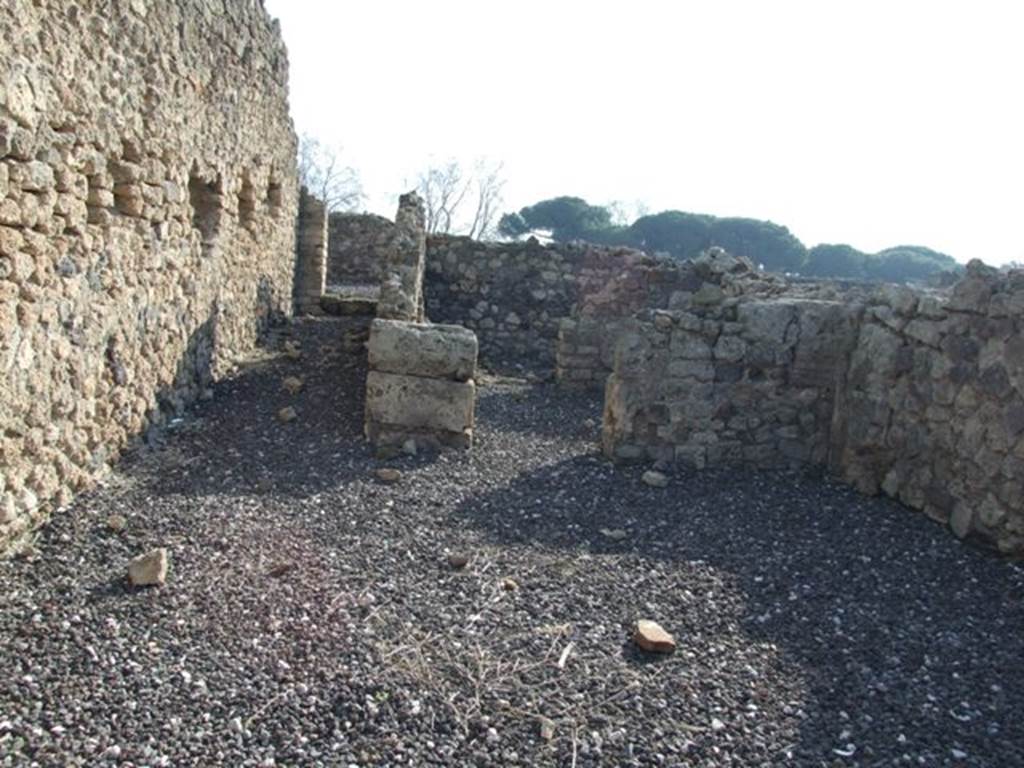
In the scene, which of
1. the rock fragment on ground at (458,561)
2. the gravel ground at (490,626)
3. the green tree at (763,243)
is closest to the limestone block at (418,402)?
the gravel ground at (490,626)

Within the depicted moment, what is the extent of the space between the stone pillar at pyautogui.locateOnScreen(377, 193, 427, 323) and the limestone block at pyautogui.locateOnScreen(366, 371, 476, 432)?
115 cm

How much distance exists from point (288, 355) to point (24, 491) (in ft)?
13.9

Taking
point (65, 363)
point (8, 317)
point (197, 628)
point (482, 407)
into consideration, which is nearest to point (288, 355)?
point (482, 407)

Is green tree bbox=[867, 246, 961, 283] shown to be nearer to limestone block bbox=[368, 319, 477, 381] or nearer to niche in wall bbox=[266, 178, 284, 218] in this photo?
niche in wall bbox=[266, 178, 284, 218]

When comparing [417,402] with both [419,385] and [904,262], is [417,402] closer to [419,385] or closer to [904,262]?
[419,385]

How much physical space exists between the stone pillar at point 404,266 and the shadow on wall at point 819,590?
2.38m

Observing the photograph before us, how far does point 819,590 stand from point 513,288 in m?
8.49

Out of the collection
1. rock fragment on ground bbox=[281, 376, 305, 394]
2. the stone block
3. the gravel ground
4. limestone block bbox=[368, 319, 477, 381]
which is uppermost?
limestone block bbox=[368, 319, 477, 381]

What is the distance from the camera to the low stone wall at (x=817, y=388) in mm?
5148

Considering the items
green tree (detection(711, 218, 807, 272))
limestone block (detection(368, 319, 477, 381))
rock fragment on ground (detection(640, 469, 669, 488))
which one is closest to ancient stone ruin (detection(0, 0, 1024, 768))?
limestone block (detection(368, 319, 477, 381))

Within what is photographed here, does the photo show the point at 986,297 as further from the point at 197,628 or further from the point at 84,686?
the point at 84,686

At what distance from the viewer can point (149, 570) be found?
373 centimetres

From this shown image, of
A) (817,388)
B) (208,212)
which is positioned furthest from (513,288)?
(817,388)

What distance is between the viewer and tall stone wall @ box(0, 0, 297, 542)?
12.8ft
